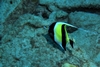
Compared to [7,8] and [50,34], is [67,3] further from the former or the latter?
[50,34]

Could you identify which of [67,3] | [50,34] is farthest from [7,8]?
[50,34]

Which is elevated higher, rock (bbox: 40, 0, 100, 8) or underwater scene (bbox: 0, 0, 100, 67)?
rock (bbox: 40, 0, 100, 8)

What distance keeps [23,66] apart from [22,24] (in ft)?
2.61

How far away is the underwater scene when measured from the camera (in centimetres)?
270

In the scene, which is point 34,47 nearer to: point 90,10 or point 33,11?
point 33,11

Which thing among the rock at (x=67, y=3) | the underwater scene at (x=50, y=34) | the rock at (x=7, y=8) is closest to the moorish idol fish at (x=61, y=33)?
the underwater scene at (x=50, y=34)

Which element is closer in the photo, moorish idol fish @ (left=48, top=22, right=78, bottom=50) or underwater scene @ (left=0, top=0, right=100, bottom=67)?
moorish idol fish @ (left=48, top=22, right=78, bottom=50)

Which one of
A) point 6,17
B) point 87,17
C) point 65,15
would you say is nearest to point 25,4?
point 6,17

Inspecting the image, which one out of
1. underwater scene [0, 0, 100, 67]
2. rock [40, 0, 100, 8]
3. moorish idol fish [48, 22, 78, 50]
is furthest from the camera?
rock [40, 0, 100, 8]

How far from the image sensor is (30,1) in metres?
4.06

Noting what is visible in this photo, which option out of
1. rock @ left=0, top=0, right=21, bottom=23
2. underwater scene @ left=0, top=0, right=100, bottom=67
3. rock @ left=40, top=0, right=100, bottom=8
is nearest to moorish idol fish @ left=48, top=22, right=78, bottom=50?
underwater scene @ left=0, top=0, right=100, bottom=67

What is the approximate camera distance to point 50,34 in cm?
261

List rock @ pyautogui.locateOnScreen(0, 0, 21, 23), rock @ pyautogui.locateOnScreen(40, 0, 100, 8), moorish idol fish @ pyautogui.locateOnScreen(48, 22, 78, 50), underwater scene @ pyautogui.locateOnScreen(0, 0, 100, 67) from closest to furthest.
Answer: moorish idol fish @ pyautogui.locateOnScreen(48, 22, 78, 50), underwater scene @ pyautogui.locateOnScreen(0, 0, 100, 67), rock @ pyautogui.locateOnScreen(0, 0, 21, 23), rock @ pyautogui.locateOnScreen(40, 0, 100, 8)

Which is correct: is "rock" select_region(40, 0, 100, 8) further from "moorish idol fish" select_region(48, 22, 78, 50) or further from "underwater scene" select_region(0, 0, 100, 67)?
"moorish idol fish" select_region(48, 22, 78, 50)
